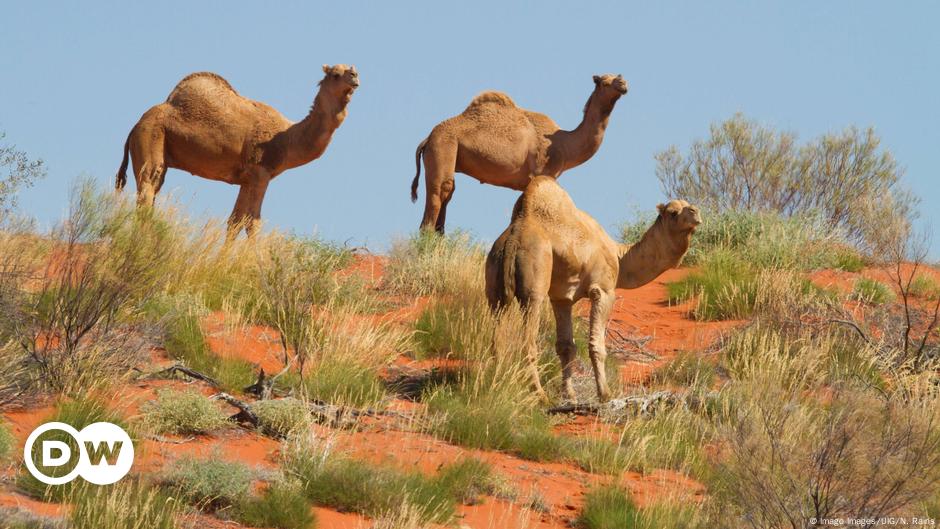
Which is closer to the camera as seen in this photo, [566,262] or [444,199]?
[566,262]

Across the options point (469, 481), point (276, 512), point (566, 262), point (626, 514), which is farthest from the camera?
point (566, 262)

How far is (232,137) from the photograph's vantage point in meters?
17.7

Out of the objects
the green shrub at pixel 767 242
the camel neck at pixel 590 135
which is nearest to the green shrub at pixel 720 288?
the green shrub at pixel 767 242

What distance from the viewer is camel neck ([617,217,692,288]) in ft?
44.0

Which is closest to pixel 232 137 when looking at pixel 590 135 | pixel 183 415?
pixel 590 135

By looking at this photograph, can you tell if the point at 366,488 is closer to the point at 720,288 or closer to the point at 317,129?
the point at 317,129

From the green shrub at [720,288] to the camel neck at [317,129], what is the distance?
502 centimetres

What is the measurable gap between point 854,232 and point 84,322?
62.2 feet

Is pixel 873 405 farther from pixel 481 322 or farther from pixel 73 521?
pixel 73 521

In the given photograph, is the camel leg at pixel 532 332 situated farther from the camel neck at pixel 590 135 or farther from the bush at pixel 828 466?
the camel neck at pixel 590 135

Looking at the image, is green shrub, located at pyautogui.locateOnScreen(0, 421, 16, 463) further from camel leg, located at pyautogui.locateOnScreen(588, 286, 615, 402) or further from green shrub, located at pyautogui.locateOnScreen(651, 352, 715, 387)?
green shrub, located at pyautogui.locateOnScreen(651, 352, 715, 387)

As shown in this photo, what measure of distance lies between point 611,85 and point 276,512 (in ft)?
37.2

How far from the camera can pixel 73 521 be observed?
7934mm

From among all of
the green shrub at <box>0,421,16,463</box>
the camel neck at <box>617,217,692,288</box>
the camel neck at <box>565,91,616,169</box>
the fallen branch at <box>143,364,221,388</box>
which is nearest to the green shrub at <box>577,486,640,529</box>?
the fallen branch at <box>143,364,221,388</box>
